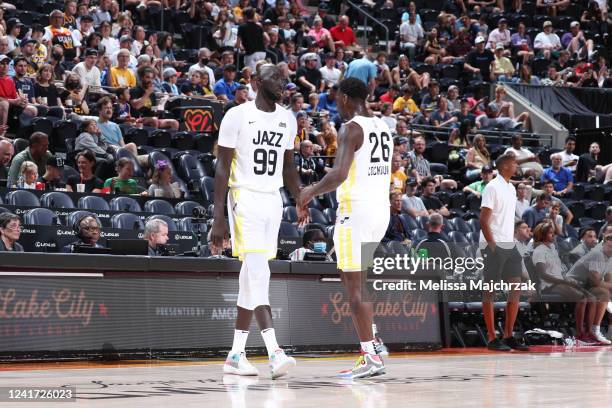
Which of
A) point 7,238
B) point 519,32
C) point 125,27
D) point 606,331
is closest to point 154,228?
point 7,238

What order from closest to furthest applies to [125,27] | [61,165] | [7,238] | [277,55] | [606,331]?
[7,238]
[61,165]
[606,331]
[125,27]
[277,55]

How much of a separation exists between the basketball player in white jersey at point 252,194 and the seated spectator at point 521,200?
10456 mm

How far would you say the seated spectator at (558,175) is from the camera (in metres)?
20.5

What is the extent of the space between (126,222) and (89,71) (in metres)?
5.05

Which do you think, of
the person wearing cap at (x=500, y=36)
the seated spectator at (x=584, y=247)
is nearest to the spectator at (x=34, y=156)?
the seated spectator at (x=584, y=247)

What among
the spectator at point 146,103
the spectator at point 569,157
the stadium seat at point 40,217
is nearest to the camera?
the stadium seat at point 40,217

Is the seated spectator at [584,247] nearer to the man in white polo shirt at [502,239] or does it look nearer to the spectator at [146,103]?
the man in white polo shirt at [502,239]

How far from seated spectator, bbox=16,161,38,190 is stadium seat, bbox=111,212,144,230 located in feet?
3.34

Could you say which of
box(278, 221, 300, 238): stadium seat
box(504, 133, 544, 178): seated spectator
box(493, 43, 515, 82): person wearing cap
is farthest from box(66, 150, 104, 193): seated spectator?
box(493, 43, 515, 82): person wearing cap

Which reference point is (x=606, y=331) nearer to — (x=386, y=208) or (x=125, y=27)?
(x=386, y=208)

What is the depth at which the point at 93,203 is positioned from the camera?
496 inches

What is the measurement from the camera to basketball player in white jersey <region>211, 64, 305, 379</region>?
754cm

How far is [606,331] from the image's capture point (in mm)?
14727

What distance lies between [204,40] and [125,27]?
2.81 metres
